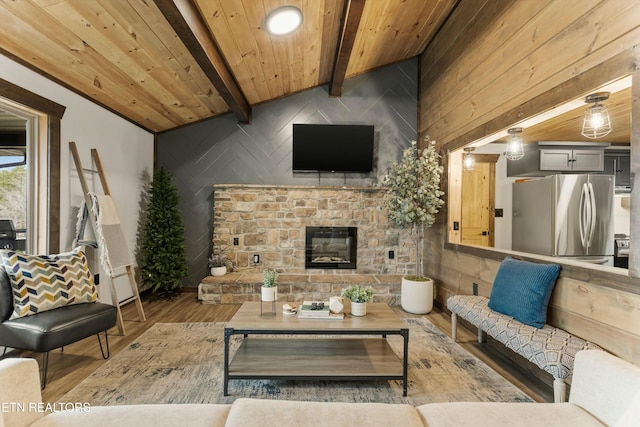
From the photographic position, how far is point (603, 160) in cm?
456

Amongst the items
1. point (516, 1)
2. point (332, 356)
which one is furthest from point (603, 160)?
point (332, 356)

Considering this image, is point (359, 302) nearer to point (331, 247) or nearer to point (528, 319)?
point (528, 319)

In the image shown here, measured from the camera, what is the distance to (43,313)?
93.7 inches

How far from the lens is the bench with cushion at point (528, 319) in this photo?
189 cm

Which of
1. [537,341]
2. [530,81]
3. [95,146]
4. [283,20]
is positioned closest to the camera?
[537,341]

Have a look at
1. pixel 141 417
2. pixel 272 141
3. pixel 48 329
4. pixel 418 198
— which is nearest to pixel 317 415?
pixel 141 417

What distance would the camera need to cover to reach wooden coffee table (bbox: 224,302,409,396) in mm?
2168

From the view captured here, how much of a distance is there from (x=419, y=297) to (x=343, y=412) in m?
3.03

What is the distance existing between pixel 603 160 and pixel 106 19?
6.00 m

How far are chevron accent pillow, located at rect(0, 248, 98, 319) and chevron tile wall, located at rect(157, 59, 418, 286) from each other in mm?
2315

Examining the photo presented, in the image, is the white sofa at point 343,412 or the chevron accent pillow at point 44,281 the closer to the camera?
the white sofa at point 343,412

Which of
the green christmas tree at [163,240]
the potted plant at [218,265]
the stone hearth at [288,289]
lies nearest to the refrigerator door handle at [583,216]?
the stone hearth at [288,289]

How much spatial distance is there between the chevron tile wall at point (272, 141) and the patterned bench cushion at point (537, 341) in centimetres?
291

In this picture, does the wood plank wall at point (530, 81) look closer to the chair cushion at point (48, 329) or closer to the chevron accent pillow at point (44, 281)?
the chair cushion at point (48, 329)
